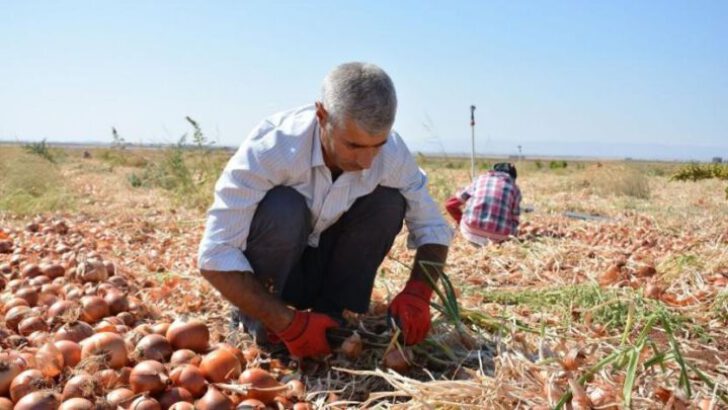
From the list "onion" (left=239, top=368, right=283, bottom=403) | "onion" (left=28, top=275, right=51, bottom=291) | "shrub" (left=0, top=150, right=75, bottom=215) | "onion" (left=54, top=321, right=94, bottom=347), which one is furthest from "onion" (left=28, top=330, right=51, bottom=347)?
"shrub" (left=0, top=150, right=75, bottom=215)

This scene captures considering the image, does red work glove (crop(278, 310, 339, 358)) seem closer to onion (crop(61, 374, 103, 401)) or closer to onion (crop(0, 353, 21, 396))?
onion (crop(61, 374, 103, 401))

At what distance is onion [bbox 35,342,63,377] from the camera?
5.36ft

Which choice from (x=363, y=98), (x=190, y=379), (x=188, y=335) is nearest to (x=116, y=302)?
(x=188, y=335)

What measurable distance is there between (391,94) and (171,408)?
0.96 metres

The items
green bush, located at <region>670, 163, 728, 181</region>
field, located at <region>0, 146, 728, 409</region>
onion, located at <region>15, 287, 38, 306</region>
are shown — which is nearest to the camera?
field, located at <region>0, 146, 728, 409</region>

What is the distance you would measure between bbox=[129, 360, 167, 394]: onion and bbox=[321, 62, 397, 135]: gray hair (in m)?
0.78

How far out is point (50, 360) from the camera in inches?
64.8

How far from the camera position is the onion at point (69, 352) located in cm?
169

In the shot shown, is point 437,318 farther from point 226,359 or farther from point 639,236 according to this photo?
point 639,236

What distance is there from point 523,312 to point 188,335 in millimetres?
1168

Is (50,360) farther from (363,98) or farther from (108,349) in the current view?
(363,98)

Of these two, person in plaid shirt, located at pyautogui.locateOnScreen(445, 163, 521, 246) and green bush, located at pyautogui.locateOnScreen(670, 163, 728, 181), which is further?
green bush, located at pyautogui.locateOnScreen(670, 163, 728, 181)

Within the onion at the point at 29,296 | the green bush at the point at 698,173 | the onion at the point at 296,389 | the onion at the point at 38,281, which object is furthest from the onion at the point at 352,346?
the green bush at the point at 698,173

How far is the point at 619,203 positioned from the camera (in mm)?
8133
